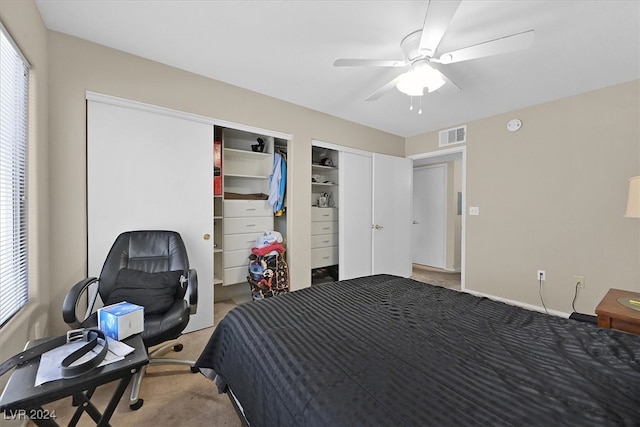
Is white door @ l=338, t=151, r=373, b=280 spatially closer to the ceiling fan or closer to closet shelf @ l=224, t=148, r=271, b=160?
closet shelf @ l=224, t=148, r=271, b=160

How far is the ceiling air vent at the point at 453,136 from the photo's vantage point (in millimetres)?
3751

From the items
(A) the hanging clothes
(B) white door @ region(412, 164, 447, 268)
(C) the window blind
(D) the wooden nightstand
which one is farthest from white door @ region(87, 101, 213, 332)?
(B) white door @ region(412, 164, 447, 268)

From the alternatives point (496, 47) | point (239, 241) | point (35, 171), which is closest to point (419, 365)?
point (496, 47)

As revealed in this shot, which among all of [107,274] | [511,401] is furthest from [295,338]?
[107,274]

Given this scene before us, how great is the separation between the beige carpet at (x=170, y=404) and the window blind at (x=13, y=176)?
27.3 inches

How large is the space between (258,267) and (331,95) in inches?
82.5

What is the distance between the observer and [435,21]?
140 cm

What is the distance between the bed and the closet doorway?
3993mm

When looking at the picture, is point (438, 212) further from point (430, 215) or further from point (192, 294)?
point (192, 294)

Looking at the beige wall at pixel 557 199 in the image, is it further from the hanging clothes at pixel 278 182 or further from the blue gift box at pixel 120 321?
the blue gift box at pixel 120 321

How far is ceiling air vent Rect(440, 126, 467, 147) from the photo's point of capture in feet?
12.3

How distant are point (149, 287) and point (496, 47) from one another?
2646mm

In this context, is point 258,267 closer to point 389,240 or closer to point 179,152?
point 179,152

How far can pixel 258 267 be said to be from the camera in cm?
303
